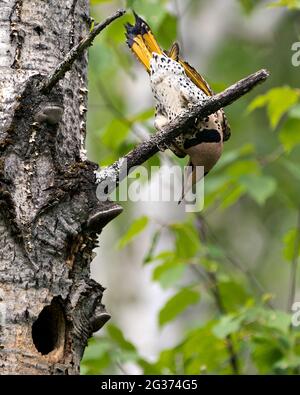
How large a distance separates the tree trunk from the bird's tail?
136 cm

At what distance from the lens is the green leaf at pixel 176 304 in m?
5.00

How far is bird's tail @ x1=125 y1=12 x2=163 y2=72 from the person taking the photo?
445 cm

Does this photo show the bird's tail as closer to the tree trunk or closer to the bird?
the bird

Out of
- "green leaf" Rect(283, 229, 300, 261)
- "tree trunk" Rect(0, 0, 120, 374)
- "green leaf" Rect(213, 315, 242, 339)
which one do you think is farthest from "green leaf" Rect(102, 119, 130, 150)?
"tree trunk" Rect(0, 0, 120, 374)

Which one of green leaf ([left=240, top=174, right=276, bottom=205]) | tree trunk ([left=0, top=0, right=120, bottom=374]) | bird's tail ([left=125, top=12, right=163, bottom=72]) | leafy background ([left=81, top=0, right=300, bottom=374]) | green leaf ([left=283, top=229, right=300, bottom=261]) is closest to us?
tree trunk ([left=0, top=0, right=120, bottom=374])

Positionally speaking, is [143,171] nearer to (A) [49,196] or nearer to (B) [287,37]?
(A) [49,196]

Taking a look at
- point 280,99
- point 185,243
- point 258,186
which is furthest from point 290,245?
point 280,99

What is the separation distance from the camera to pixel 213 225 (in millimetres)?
10914

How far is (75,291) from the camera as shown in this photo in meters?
2.86

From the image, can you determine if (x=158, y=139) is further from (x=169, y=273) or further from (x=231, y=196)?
(x=231, y=196)

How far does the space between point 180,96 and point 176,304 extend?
1.27 m

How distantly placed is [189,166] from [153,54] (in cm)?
66
